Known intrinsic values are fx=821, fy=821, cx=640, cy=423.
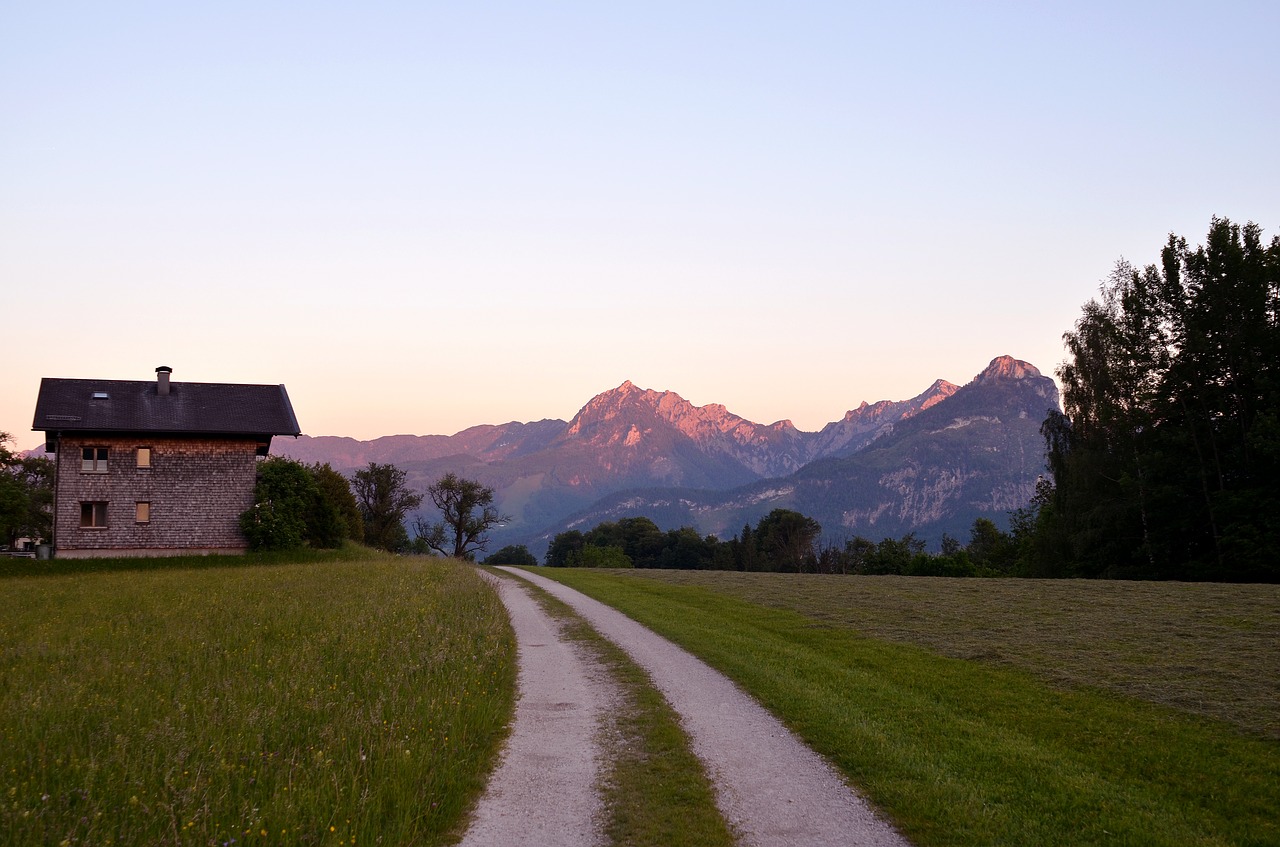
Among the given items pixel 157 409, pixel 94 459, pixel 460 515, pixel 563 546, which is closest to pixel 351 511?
pixel 460 515

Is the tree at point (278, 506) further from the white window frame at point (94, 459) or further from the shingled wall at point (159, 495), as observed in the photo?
the white window frame at point (94, 459)

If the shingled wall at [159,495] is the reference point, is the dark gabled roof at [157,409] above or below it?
above

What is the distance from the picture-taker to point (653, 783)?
30.7 ft

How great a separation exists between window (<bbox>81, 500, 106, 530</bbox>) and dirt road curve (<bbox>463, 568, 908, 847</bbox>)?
142 ft

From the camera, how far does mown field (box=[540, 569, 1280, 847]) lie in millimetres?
8359

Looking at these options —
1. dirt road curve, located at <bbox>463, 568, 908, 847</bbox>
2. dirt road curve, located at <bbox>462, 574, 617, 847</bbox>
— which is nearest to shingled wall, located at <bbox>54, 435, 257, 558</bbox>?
dirt road curve, located at <bbox>462, 574, 617, 847</bbox>

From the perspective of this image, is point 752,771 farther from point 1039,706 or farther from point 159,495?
point 159,495

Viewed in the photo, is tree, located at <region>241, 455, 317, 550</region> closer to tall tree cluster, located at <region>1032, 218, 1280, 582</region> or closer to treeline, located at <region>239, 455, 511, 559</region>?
treeline, located at <region>239, 455, 511, 559</region>

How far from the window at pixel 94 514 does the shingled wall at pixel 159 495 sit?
234 mm

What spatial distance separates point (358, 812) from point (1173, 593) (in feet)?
85.0


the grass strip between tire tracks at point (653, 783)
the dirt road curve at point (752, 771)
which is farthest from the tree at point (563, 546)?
the grass strip between tire tracks at point (653, 783)

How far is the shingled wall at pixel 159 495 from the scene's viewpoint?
48.0 m

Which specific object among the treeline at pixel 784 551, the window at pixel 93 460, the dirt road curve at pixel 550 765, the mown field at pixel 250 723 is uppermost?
the window at pixel 93 460

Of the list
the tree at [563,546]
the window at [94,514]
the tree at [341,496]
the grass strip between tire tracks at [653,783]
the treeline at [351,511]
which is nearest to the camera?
the grass strip between tire tracks at [653,783]
